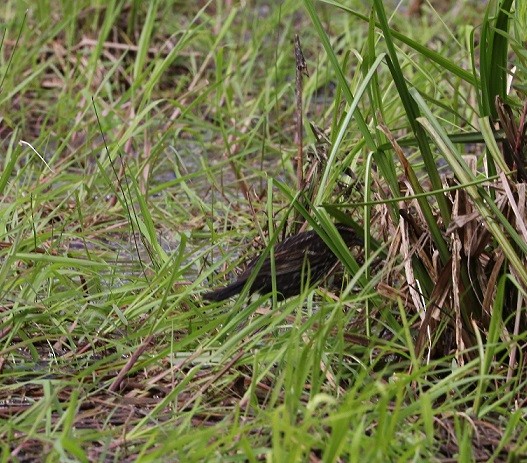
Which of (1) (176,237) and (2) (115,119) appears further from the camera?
(2) (115,119)

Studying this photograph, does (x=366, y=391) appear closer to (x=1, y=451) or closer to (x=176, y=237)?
(x=1, y=451)

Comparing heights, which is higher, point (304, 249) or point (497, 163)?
point (497, 163)

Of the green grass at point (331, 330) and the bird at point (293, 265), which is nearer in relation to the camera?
the green grass at point (331, 330)

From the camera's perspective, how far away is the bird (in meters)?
2.13

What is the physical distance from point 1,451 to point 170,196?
4.61 ft

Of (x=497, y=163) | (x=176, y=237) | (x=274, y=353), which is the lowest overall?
(x=176, y=237)

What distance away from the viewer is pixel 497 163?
6.34 ft

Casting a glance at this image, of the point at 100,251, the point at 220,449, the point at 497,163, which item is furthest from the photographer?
the point at 100,251

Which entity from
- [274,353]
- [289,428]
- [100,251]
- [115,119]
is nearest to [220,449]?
[289,428]

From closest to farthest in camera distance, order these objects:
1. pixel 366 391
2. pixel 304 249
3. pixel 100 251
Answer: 1. pixel 366 391
2. pixel 304 249
3. pixel 100 251

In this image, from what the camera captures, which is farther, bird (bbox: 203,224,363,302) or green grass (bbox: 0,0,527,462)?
bird (bbox: 203,224,363,302)

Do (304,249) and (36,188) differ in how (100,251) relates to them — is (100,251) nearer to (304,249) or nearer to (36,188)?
(36,188)

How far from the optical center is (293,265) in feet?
7.07

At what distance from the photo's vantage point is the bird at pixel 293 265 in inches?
84.0
